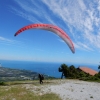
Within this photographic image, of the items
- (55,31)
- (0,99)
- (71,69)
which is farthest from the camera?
(71,69)

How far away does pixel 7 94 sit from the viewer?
66.2ft

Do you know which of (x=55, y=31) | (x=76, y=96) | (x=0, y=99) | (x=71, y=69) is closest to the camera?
(x=0, y=99)

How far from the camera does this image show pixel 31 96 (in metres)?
19.4

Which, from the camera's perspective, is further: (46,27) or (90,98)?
(46,27)

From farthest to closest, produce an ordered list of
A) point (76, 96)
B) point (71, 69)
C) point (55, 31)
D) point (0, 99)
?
1. point (71, 69)
2. point (55, 31)
3. point (76, 96)
4. point (0, 99)

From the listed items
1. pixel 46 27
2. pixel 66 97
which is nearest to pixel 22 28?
pixel 46 27

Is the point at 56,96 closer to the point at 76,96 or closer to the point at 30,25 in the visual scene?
the point at 76,96

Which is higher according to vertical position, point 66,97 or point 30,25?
point 30,25

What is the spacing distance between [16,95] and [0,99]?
222 cm

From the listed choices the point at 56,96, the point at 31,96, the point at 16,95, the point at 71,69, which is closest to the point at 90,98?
the point at 56,96

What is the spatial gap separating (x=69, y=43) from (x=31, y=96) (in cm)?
770

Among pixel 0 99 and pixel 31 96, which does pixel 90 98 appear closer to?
pixel 31 96

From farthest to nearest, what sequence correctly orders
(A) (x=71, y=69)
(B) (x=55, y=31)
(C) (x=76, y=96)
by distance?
(A) (x=71, y=69), (B) (x=55, y=31), (C) (x=76, y=96)

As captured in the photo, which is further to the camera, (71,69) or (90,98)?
(71,69)
